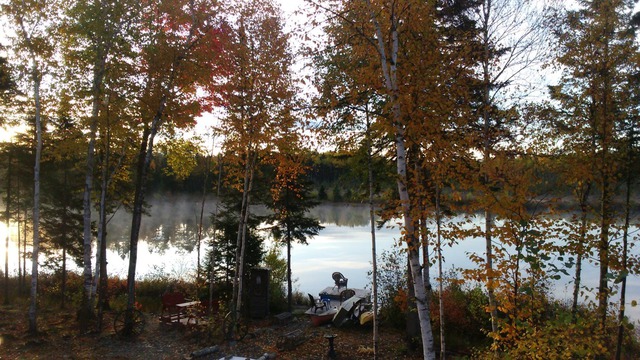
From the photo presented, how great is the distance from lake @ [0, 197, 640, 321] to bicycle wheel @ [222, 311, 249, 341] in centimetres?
726

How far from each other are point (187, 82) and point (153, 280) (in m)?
13.6

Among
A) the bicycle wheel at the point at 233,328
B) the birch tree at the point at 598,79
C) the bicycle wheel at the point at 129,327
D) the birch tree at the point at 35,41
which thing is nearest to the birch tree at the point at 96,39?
the birch tree at the point at 35,41

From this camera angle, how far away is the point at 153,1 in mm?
11617

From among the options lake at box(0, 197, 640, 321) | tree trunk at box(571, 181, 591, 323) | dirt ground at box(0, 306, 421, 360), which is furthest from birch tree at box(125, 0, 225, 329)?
tree trunk at box(571, 181, 591, 323)

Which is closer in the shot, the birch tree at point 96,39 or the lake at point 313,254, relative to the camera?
the birch tree at point 96,39

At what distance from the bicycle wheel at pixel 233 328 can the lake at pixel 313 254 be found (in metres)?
7.26

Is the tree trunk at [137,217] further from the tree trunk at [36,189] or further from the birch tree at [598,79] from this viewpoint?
the birch tree at [598,79]

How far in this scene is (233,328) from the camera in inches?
476

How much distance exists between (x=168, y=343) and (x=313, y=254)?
70.8 feet

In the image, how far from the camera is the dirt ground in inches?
432

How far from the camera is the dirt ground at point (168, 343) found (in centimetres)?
1098

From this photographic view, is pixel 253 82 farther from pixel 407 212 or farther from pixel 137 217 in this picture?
pixel 407 212

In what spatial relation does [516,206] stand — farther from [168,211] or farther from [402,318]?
[168,211]

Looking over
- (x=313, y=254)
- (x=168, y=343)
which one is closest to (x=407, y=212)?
(x=168, y=343)
